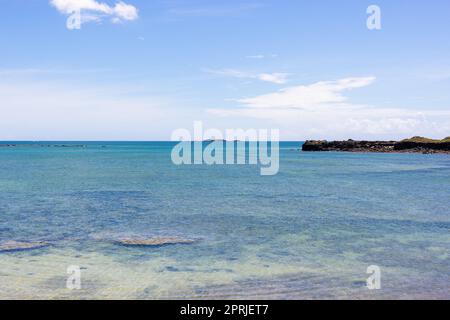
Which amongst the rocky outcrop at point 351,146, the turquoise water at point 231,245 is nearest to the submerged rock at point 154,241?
the turquoise water at point 231,245

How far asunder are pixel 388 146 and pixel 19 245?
14456cm

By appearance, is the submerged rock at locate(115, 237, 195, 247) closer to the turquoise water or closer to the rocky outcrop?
the turquoise water

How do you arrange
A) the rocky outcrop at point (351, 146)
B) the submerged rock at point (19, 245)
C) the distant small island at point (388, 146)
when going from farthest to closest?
the rocky outcrop at point (351, 146) < the distant small island at point (388, 146) < the submerged rock at point (19, 245)

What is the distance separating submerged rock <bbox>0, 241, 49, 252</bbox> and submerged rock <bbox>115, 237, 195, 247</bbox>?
10.9 feet

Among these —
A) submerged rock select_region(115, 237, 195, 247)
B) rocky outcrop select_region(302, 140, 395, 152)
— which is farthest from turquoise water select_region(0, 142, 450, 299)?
rocky outcrop select_region(302, 140, 395, 152)

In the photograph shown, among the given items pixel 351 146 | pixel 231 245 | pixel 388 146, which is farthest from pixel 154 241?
pixel 351 146

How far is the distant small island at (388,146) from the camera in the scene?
426ft

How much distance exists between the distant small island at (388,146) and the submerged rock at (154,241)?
12391cm

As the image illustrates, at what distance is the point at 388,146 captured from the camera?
5773 inches

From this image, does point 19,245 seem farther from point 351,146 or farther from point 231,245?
point 351,146

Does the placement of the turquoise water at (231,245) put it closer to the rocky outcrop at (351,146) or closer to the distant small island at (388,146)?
the distant small island at (388,146)
